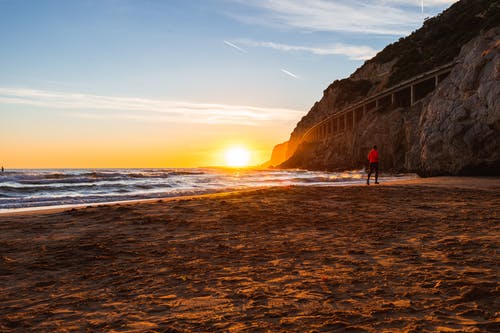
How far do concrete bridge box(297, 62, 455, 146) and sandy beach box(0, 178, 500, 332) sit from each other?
103 feet

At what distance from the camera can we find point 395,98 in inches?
1651

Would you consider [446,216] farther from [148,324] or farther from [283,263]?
[148,324]

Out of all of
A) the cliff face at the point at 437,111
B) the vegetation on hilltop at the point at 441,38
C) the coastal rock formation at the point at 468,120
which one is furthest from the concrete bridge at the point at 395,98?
the coastal rock formation at the point at 468,120

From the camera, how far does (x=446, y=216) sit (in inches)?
268

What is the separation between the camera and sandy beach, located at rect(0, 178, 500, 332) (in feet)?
8.71

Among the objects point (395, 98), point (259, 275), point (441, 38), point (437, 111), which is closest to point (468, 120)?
point (437, 111)

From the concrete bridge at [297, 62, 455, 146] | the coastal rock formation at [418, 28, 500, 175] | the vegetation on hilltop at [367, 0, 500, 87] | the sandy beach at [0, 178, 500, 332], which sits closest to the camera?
the sandy beach at [0, 178, 500, 332]

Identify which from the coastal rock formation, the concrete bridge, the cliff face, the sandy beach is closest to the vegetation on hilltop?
the cliff face

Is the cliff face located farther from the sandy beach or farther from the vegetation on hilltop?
the sandy beach

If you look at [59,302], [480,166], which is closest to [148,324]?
[59,302]

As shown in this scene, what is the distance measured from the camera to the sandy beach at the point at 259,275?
2.65 meters

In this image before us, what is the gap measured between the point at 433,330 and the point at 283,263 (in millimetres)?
1896

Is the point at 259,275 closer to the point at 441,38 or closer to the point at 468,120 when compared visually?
the point at 468,120

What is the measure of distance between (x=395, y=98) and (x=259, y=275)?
141 ft
